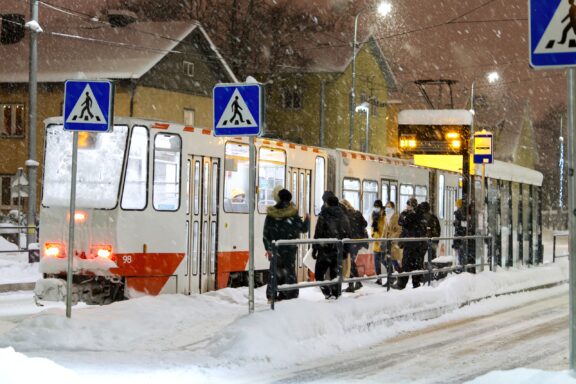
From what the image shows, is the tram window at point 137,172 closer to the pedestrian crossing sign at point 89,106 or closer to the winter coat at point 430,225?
the pedestrian crossing sign at point 89,106

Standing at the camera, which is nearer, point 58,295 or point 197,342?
point 197,342

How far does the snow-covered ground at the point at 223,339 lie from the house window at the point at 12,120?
33802 mm

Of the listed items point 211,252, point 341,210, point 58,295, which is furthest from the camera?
point 211,252

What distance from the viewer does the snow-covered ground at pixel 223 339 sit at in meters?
9.65

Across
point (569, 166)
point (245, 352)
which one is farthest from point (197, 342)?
point (569, 166)

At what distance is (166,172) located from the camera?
16.7m

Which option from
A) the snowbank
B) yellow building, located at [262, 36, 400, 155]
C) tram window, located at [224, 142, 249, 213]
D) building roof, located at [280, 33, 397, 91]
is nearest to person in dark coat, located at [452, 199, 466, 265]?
tram window, located at [224, 142, 249, 213]

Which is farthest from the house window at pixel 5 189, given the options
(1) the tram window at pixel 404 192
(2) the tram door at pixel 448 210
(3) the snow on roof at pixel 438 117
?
(3) the snow on roof at pixel 438 117

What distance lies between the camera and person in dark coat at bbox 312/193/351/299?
14.7m

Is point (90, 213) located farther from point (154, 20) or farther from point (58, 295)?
point (154, 20)

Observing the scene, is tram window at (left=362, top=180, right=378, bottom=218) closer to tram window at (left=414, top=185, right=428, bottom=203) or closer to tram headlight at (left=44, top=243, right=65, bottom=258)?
tram window at (left=414, top=185, right=428, bottom=203)

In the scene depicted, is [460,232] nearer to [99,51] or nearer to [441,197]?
[441,197]

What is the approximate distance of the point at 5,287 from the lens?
835 inches

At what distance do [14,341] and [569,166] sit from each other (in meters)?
6.86
